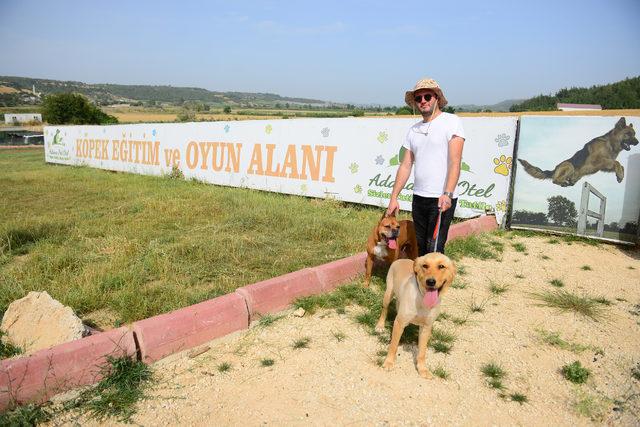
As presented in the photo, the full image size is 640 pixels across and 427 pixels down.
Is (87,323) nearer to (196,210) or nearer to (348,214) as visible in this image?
(196,210)

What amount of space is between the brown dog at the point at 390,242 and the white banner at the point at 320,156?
3488mm

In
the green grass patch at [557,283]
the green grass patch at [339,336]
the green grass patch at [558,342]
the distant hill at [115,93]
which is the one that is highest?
the distant hill at [115,93]

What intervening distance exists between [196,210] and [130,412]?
18.1 feet

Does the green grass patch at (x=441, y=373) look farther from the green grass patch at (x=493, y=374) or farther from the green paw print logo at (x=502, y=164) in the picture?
the green paw print logo at (x=502, y=164)

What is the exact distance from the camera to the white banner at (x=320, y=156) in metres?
7.01

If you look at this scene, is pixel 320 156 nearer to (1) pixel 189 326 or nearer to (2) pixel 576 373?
(1) pixel 189 326

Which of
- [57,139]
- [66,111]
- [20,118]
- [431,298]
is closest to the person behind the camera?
[431,298]

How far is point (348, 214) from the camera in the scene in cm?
770

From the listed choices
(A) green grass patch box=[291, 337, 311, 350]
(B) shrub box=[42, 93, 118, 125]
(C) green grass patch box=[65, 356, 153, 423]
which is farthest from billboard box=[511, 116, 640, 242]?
(B) shrub box=[42, 93, 118, 125]

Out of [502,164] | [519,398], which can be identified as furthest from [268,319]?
[502,164]

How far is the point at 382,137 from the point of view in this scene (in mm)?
8094

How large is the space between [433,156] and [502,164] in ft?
13.9

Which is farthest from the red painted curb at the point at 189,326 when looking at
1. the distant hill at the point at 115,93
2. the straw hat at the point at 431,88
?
the distant hill at the point at 115,93

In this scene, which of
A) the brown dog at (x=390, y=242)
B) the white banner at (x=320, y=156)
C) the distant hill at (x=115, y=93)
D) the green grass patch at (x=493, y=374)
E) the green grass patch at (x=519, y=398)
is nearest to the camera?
the green grass patch at (x=519, y=398)
